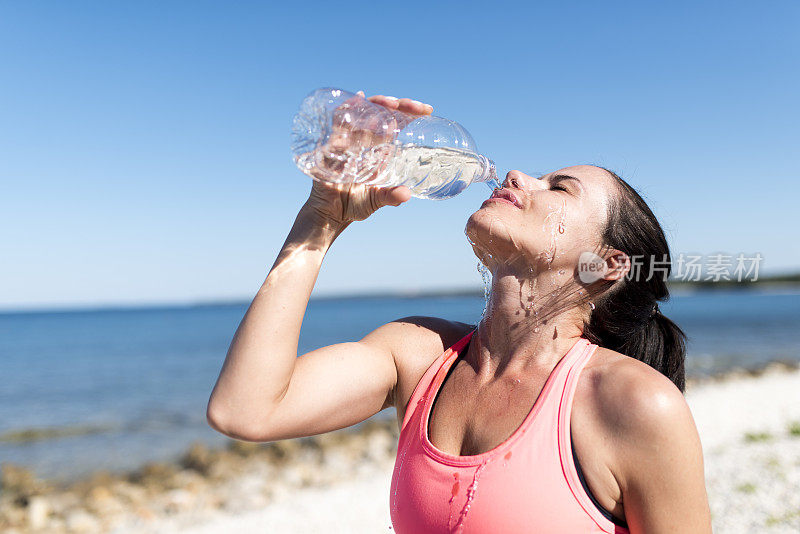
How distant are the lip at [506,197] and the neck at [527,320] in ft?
0.81

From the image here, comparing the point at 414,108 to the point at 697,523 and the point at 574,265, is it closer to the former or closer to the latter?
the point at 574,265

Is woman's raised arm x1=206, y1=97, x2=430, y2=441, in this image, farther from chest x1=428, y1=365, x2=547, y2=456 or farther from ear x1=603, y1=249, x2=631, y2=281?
ear x1=603, y1=249, x2=631, y2=281

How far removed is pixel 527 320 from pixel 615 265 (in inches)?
17.0

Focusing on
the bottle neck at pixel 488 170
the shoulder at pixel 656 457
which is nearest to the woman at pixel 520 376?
the shoulder at pixel 656 457

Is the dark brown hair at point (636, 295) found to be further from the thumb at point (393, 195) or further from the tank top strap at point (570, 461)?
the thumb at point (393, 195)

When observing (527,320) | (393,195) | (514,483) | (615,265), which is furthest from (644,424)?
(393,195)

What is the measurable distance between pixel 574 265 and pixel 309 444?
915 cm

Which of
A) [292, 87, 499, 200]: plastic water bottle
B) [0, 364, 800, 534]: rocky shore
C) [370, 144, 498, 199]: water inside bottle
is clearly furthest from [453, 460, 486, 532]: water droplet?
[0, 364, 800, 534]: rocky shore

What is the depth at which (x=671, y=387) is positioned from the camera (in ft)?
5.78

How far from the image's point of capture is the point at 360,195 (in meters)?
2.25

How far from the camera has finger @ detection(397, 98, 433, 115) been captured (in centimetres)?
218

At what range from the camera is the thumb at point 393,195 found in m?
2.18

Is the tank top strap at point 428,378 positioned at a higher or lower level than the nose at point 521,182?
lower

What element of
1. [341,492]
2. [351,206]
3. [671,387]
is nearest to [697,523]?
[671,387]
